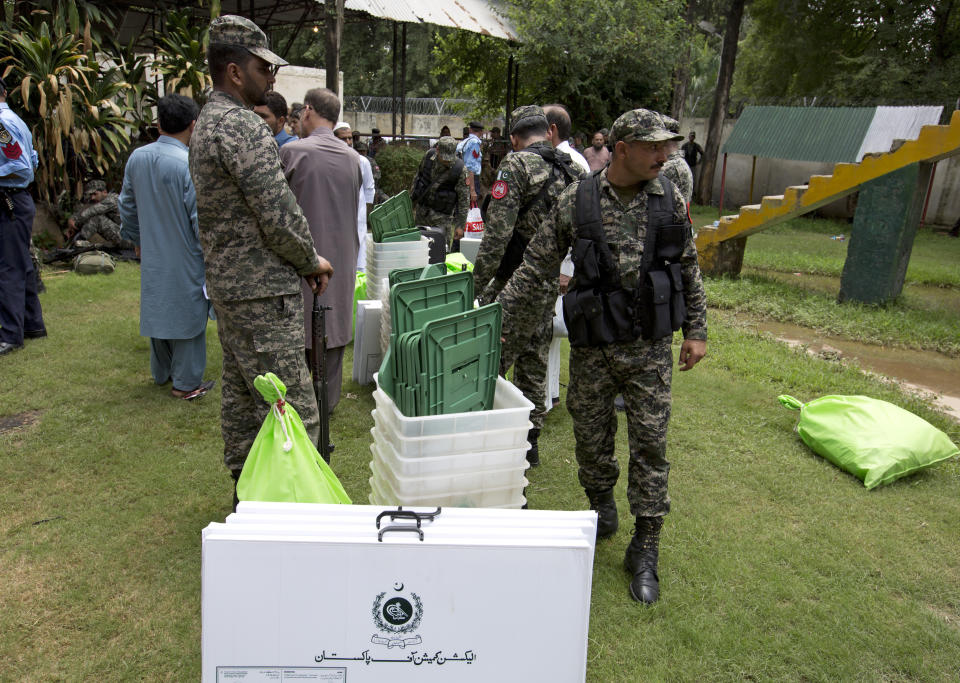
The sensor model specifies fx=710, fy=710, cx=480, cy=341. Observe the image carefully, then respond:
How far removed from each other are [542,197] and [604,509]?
65.7 inches

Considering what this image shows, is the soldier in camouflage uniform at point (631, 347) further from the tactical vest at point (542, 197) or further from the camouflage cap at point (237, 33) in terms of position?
the camouflage cap at point (237, 33)

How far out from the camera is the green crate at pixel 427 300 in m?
3.07

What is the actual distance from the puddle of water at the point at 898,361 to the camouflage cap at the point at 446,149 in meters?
3.65

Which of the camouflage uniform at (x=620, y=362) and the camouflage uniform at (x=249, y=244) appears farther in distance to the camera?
the camouflage uniform at (x=620, y=362)

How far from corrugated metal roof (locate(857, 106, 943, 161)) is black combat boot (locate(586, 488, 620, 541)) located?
10292 millimetres

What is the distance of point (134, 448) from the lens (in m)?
3.99

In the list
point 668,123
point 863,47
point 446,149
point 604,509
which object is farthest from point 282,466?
point 863,47

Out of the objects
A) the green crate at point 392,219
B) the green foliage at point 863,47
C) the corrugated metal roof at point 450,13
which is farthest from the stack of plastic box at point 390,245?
the green foliage at point 863,47

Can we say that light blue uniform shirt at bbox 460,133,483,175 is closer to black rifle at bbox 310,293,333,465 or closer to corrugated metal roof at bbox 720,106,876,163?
corrugated metal roof at bbox 720,106,876,163

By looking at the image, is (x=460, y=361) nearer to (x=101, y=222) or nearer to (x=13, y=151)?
(x=13, y=151)

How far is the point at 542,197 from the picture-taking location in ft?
12.6

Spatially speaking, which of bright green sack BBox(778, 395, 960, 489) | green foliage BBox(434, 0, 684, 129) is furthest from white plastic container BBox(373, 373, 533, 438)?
green foliage BBox(434, 0, 684, 129)

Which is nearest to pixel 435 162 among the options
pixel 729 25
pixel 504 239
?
pixel 504 239

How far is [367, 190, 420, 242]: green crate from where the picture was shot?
17.7 ft
